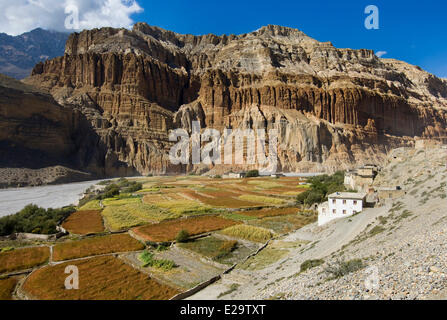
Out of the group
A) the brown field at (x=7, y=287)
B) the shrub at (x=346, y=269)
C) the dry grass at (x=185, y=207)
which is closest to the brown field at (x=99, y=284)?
the brown field at (x=7, y=287)

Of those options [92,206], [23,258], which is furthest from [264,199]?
[23,258]

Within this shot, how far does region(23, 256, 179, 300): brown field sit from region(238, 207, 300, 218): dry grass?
19836 millimetres

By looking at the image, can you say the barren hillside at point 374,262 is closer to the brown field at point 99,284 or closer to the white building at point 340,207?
the white building at point 340,207

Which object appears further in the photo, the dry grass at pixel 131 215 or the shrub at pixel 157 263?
the dry grass at pixel 131 215

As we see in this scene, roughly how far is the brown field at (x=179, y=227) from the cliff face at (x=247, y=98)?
219 ft

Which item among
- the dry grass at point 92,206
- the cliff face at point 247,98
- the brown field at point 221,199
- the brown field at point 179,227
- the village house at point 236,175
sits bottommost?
the dry grass at point 92,206

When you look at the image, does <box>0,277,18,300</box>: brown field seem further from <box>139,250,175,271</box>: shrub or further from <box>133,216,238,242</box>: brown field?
<box>133,216,238,242</box>: brown field

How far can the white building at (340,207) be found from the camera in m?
25.4

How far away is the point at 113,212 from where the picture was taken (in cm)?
3750

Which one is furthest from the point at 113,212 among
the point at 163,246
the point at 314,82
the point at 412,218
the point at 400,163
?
the point at 314,82

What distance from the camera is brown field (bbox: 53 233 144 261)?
844 inches

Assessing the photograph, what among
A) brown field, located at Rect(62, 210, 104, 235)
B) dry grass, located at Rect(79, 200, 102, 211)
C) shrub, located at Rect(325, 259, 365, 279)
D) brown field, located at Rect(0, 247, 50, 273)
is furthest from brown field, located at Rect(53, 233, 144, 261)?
dry grass, located at Rect(79, 200, 102, 211)

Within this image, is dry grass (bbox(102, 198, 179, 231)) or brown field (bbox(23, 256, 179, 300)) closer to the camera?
brown field (bbox(23, 256, 179, 300))
